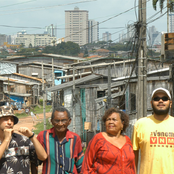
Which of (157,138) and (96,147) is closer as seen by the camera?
(96,147)

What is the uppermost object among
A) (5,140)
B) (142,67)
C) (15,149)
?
(142,67)

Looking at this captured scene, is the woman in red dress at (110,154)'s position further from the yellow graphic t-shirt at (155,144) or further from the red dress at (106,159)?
the yellow graphic t-shirt at (155,144)

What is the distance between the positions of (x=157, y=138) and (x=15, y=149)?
1.73 meters

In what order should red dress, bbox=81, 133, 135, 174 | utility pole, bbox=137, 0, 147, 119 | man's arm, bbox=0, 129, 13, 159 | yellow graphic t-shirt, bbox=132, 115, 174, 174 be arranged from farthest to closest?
utility pole, bbox=137, 0, 147, 119, yellow graphic t-shirt, bbox=132, 115, 174, 174, red dress, bbox=81, 133, 135, 174, man's arm, bbox=0, 129, 13, 159

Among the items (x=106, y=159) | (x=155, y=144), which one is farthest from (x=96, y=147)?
(x=155, y=144)

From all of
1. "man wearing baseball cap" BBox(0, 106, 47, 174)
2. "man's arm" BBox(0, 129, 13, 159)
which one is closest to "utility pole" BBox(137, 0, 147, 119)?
"man wearing baseball cap" BBox(0, 106, 47, 174)

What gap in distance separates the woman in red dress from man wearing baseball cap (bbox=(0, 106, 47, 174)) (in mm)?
552

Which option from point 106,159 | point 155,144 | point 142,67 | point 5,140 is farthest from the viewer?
point 142,67

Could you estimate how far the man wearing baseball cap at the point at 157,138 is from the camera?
398 centimetres

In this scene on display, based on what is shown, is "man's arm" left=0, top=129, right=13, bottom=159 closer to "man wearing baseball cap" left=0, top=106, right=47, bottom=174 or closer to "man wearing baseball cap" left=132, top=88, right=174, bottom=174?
"man wearing baseball cap" left=0, top=106, right=47, bottom=174

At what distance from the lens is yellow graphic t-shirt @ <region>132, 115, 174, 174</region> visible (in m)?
3.97

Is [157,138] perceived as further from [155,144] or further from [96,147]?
[96,147]

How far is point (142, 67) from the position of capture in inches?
352

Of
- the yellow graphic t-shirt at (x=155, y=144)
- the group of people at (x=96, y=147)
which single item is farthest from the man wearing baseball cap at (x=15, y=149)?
the yellow graphic t-shirt at (x=155, y=144)
